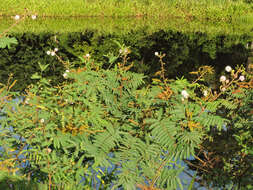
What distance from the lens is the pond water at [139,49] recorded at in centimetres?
1098

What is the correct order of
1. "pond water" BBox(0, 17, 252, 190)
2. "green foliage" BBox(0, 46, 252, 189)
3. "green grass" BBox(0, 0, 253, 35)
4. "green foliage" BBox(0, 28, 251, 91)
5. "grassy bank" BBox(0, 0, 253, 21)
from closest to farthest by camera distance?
1. "green foliage" BBox(0, 46, 252, 189)
2. "green foliage" BBox(0, 28, 251, 91)
3. "pond water" BBox(0, 17, 252, 190)
4. "green grass" BBox(0, 0, 253, 35)
5. "grassy bank" BBox(0, 0, 253, 21)

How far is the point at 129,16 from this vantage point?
92.2 feet

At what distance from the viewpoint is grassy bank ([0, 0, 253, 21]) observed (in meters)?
25.8

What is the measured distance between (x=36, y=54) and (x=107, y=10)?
607 inches

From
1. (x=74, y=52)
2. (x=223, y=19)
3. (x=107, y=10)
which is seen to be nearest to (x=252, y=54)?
(x=74, y=52)

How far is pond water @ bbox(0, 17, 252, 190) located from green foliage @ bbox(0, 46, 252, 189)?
549 cm

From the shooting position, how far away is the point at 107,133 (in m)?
2.85

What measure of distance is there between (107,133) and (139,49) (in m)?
12.2

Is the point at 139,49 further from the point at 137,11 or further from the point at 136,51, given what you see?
the point at 137,11

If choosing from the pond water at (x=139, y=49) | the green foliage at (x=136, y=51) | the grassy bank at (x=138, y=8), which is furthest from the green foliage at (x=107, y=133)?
the grassy bank at (x=138, y=8)

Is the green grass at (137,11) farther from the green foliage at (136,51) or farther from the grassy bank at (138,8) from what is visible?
the green foliage at (136,51)

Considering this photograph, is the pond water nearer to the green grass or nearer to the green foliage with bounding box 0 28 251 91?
the green foliage with bounding box 0 28 251 91

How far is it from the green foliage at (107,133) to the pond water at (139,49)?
549 centimetres

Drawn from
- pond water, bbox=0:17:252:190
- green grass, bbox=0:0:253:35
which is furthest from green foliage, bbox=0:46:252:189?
green grass, bbox=0:0:253:35
